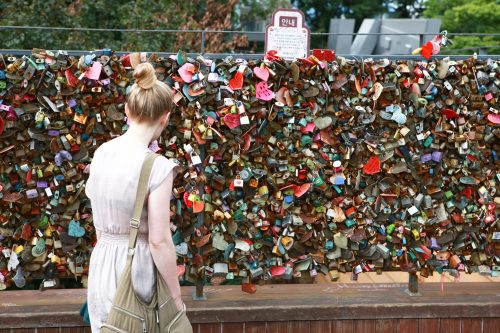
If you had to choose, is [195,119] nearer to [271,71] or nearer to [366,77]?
[271,71]

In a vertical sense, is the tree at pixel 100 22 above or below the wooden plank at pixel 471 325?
above

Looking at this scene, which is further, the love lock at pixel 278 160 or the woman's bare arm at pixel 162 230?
the love lock at pixel 278 160

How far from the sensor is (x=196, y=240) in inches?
184

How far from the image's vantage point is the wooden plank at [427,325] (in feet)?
16.0

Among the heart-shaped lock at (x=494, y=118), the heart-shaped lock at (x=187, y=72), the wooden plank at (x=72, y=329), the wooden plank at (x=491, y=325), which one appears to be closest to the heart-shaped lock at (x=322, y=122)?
the heart-shaped lock at (x=187, y=72)

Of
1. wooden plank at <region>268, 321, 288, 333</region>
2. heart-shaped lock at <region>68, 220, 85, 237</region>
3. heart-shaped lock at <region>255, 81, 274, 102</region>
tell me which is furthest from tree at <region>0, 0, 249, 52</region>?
wooden plank at <region>268, 321, 288, 333</region>

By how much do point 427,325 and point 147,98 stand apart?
9.21 ft

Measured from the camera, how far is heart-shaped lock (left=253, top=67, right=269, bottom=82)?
15.0ft

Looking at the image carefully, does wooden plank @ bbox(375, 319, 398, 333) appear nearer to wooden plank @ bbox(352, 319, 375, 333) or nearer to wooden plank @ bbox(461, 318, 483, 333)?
wooden plank @ bbox(352, 319, 375, 333)

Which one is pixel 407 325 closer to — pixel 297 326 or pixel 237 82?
pixel 297 326

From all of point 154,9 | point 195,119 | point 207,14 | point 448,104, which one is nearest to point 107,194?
point 195,119

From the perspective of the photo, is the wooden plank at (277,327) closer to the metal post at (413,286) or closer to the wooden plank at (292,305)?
the wooden plank at (292,305)

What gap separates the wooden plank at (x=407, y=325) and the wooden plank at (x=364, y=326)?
178 mm

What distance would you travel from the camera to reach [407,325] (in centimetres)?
488
